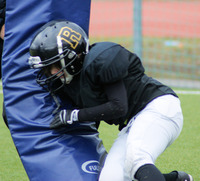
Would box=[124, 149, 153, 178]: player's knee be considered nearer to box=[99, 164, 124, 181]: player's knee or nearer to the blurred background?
box=[99, 164, 124, 181]: player's knee

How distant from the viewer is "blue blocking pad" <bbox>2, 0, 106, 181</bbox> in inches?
113

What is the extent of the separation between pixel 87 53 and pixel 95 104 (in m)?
0.31

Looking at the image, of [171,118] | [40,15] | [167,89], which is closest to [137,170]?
[171,118]

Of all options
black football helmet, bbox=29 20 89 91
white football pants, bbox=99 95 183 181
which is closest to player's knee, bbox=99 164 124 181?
white football pants, bbox=99 95 183 181

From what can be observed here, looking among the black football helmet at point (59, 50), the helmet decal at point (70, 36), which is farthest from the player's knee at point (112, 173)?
the helmet decal at point (70, 36)

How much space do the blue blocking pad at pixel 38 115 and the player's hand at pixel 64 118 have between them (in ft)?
0.27

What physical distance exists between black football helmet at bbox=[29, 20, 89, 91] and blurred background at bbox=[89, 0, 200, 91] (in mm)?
4722

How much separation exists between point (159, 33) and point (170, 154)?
21.6ft

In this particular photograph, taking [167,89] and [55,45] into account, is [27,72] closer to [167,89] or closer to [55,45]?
[55,45]

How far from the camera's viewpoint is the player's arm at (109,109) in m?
2.70

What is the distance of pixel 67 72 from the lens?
112 inches

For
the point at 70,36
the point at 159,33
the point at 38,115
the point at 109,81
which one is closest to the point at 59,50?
the point at 70,36

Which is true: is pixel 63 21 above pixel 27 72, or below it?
above

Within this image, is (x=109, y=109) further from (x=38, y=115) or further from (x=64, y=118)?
(x=38, y=115)
